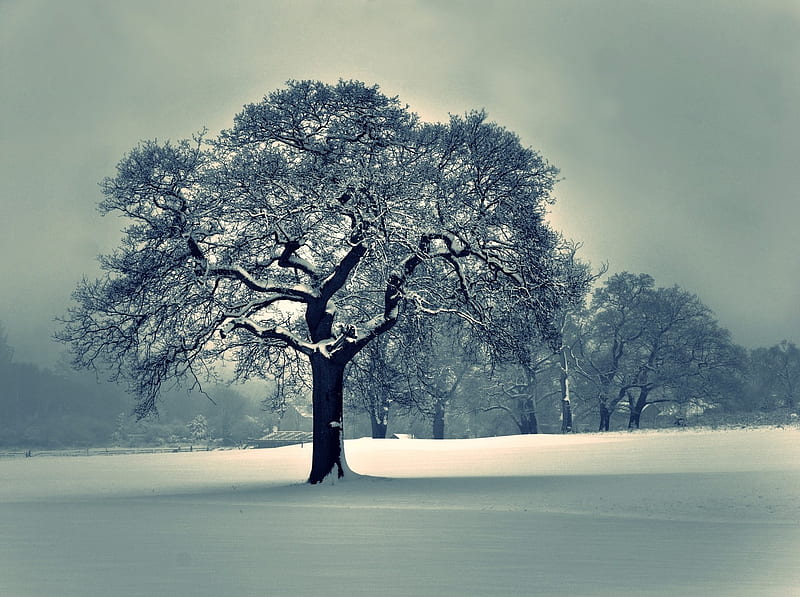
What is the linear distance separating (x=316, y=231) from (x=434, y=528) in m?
13.0

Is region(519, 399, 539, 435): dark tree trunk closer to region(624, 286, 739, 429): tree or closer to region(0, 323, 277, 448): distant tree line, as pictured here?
region(624, 286, 739, 429): tree

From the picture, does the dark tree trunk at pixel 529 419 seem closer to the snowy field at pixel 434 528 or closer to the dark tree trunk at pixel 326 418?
the snowy field at pixel 434 528

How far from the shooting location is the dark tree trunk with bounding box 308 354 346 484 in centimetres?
2964

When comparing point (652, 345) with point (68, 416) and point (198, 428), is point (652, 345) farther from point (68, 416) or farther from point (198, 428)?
point (68, 416)

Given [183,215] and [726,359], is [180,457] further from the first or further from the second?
[726,359]

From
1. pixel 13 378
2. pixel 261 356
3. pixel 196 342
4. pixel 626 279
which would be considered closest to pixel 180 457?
pixel 261 356

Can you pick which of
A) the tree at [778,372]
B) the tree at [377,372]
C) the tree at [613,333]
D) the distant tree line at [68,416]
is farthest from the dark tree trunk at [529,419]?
the tree at [377,372]

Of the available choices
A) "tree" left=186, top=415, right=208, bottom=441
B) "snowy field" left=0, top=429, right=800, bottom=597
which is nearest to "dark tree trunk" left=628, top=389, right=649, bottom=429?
"snowy field" left=0, top=429, right=800, bottom=597

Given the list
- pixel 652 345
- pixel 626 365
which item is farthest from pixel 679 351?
pixel 626 365

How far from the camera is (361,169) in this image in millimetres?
27469

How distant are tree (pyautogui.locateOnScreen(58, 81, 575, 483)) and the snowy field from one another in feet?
15.2

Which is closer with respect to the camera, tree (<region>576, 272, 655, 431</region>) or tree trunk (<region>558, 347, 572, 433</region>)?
tree trunk (<region>558, 347, 572, 433</region>)

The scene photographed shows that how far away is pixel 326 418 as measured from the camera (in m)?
29.8

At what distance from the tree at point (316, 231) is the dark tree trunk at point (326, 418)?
0.04 meters
